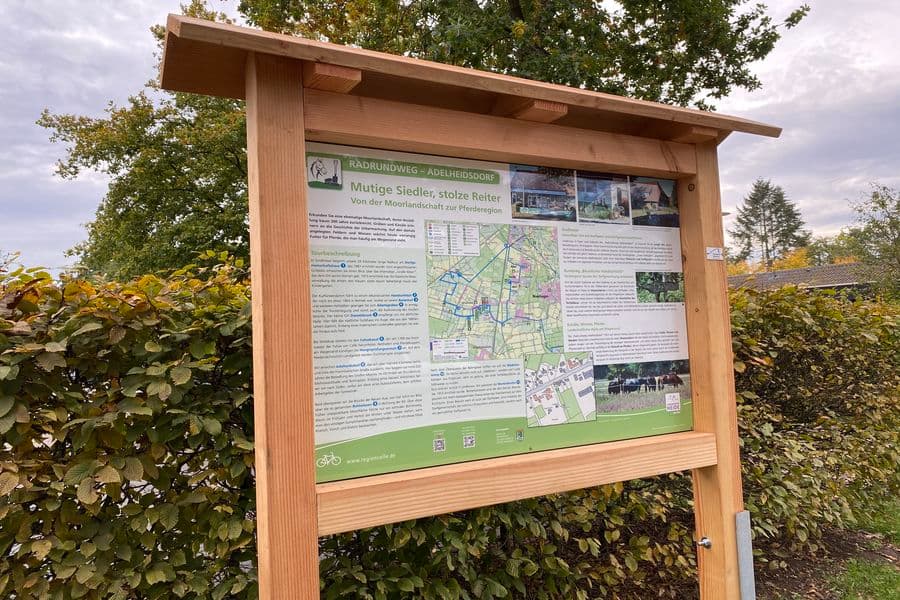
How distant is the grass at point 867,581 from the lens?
3629 mm

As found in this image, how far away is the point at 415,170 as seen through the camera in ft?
6.70

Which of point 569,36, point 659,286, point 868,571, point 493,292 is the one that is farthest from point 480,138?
point 569,36

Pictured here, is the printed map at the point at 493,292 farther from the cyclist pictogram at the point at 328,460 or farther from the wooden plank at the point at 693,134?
the wooden plank at the point at 693,134

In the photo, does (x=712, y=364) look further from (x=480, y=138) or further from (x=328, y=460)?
(x=328, y=460)

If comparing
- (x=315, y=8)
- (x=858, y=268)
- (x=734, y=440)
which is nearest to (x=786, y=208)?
(x=858, y=268)

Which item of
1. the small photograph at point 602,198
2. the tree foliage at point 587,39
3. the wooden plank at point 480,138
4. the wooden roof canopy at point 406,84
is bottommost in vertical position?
the small photograph at point 602,198

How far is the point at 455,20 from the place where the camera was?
9461mm

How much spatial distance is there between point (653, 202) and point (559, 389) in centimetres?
93

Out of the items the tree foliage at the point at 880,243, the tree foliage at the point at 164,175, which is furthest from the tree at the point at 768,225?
the tree foliage at the point at 164,175

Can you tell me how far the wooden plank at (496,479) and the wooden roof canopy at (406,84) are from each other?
1199 mm

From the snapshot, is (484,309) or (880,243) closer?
(484,309)

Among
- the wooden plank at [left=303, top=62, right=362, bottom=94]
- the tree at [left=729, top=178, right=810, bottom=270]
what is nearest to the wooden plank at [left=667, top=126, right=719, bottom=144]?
the wooden plank at [left=303, top=62, right=362, bottom=94]

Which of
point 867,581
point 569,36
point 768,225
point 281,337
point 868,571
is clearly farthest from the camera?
point 768,225

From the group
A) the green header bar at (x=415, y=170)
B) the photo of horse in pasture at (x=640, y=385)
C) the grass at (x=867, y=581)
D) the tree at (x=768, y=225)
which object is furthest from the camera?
the tree at (x=768, y=225)
